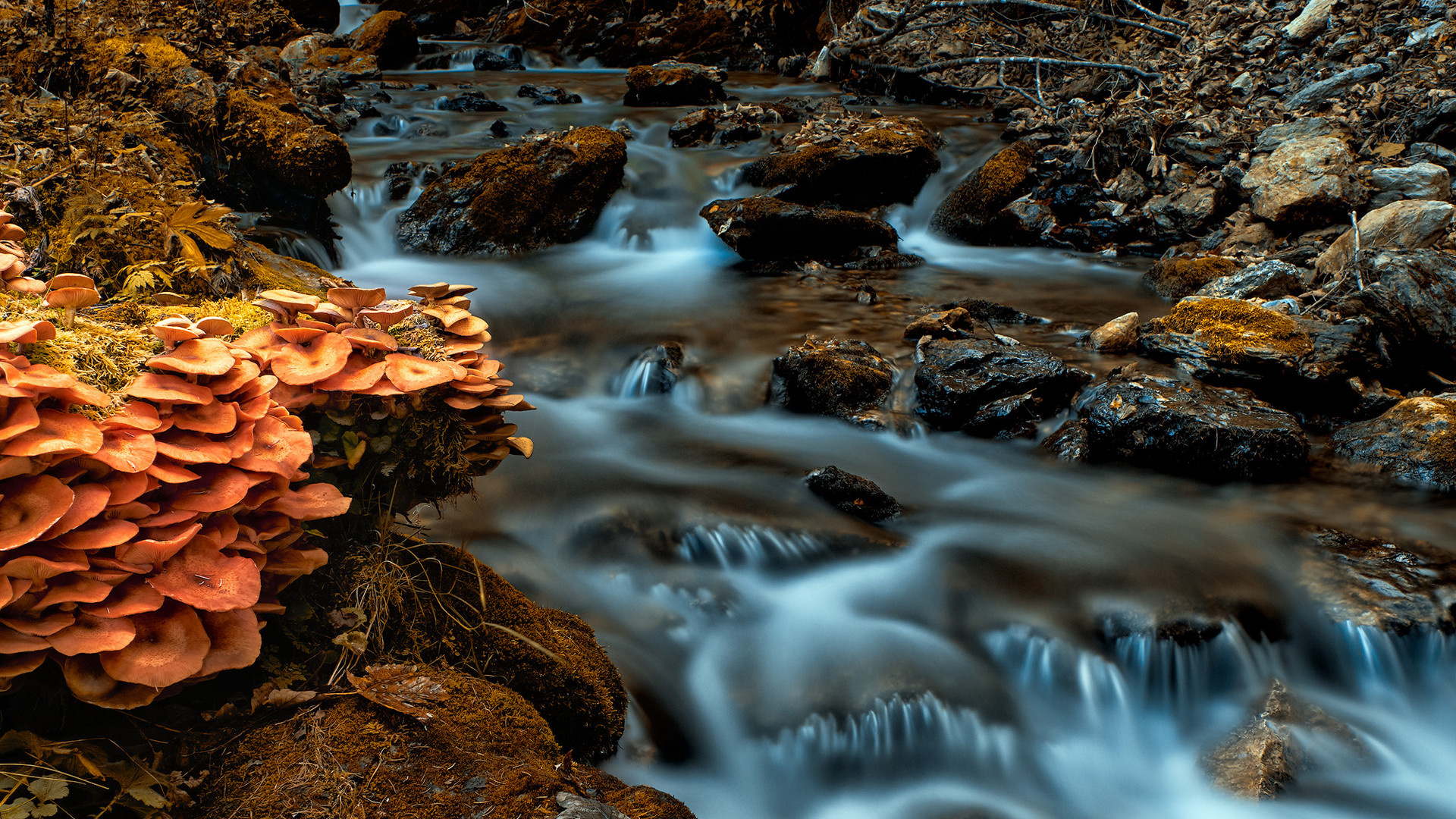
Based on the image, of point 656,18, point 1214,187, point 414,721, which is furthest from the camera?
point 656,18

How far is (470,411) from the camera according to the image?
215cm

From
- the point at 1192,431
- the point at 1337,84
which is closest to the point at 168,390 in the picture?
the point at 1192,431

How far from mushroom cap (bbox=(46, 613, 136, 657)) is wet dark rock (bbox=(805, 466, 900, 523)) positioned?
146 inches

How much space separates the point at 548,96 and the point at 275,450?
45.6 ft

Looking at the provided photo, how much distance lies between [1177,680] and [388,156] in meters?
10.2

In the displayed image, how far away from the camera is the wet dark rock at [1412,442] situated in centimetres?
473

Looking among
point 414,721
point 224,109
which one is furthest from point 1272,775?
point 224,109

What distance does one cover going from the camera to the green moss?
5.73m

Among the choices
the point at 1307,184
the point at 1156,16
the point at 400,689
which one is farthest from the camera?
the point at 1156,16

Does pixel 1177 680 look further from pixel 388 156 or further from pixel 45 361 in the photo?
pixel 388 156

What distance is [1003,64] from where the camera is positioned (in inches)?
508

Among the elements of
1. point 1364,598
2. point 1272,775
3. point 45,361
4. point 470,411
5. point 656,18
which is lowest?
point 1272,775

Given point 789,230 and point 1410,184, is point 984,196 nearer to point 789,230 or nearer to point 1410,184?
point 789,230

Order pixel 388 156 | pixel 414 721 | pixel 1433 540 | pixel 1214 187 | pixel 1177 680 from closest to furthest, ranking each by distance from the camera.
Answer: pixel 414 721 < pixel 1177 680 < pixel 1433 540 < pixel 1214 187 < pixel 388 156
